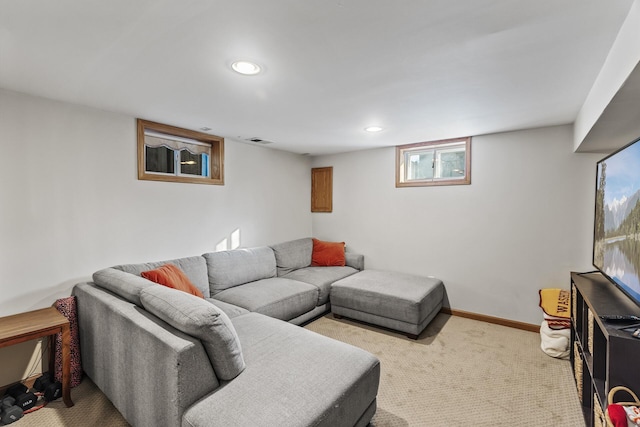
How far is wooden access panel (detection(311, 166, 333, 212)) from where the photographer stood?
4.82m

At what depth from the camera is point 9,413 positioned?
1881 millimetres

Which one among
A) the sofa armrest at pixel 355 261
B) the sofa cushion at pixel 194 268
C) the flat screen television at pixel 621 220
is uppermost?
the flat screen television at pixel 621 220

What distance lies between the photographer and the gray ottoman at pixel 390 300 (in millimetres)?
3041

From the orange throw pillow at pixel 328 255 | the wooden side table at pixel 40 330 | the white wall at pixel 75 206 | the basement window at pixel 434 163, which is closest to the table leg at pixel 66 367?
the wooden side table at pixel 40 330

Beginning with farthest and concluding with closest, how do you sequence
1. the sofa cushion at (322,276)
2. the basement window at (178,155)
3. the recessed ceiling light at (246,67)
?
the sofa cushion at (322,276), the basement window at (178,155), the recessed ceiling light at (246,67)

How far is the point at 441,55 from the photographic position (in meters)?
1.63

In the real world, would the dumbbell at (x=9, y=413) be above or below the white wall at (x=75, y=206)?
below

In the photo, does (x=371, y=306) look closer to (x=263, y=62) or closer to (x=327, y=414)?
(x=327, y=414)

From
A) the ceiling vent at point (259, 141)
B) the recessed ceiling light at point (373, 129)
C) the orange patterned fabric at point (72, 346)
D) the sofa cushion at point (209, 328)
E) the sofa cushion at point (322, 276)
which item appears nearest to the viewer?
the sofa cushion at point (209, 328)

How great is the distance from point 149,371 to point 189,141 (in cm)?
261

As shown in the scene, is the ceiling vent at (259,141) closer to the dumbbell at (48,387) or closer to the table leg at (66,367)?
the table leg at (66,367)

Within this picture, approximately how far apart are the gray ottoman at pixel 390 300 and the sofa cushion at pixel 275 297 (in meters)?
0.37

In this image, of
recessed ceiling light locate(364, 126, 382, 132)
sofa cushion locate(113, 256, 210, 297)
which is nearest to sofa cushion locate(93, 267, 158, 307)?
sofa cushion locate(113, 256, 210, 297)

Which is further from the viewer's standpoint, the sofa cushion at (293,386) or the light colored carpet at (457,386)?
the light colored carpet at (457,386)
